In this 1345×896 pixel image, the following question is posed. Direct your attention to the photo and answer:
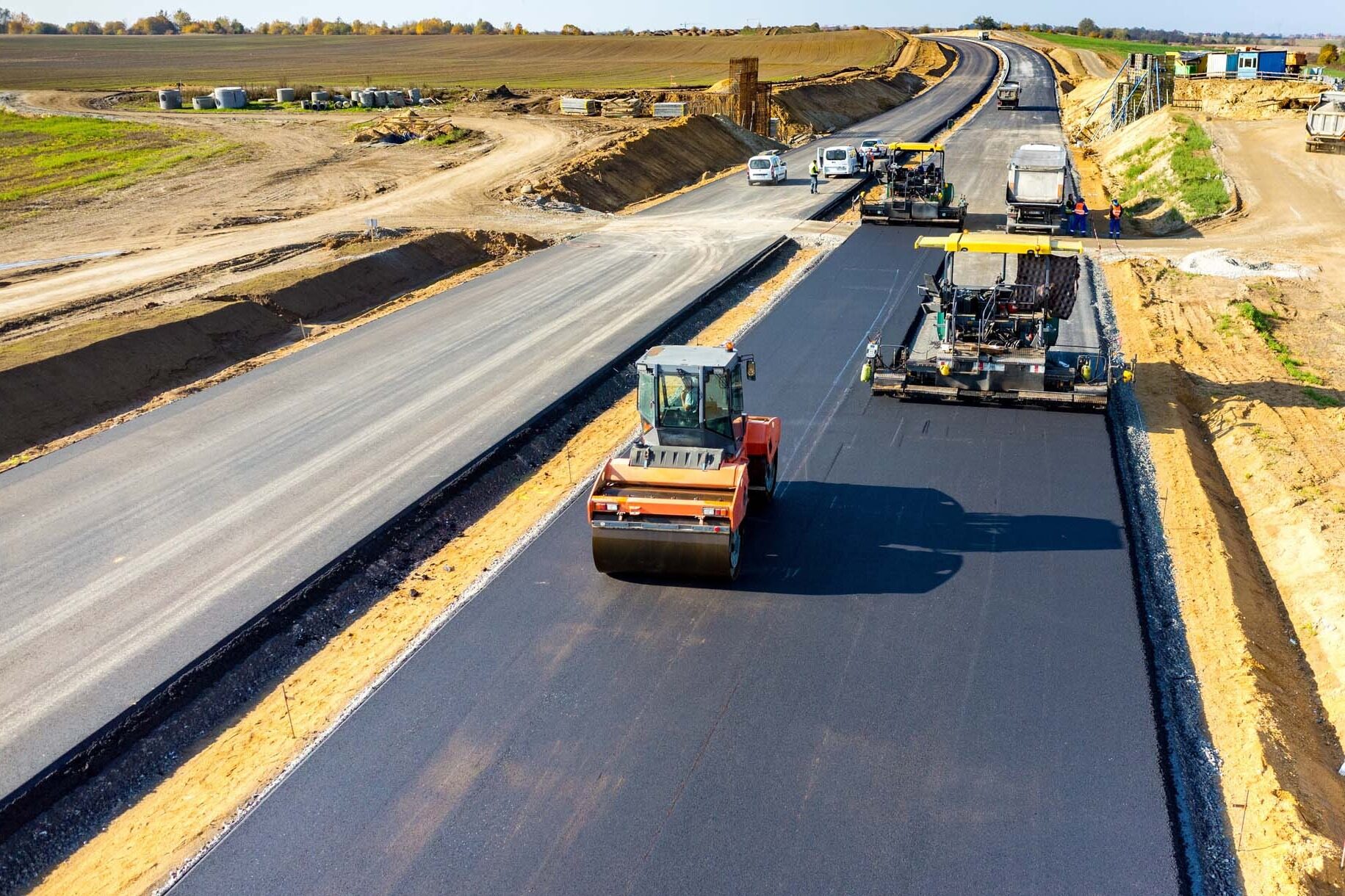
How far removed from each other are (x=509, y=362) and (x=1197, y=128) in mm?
32848

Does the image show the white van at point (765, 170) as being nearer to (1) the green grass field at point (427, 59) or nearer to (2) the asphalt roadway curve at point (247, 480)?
(2) the asphalt roadway curve at point (247, 480)

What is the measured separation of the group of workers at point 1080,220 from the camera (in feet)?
101

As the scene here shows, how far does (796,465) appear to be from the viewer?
48.9 feet

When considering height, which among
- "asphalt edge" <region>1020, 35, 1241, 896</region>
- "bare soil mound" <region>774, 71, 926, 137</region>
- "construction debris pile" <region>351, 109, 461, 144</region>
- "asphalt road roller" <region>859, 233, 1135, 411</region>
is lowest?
"asphalt edge" <region>1020, 35, 1241, 896</region>

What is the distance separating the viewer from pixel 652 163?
141ft

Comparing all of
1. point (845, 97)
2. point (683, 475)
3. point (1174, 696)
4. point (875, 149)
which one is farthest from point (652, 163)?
point (1174, 696)

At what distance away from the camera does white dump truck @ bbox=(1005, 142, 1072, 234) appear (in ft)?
99.7

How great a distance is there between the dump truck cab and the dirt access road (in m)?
9.00

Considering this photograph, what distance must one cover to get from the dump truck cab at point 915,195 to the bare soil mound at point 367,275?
10.4 metres

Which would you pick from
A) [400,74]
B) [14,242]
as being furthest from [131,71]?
[14,242]

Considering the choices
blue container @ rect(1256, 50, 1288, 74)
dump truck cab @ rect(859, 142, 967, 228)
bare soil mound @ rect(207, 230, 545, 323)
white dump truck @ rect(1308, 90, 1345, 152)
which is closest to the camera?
bare soil mound @ rect(207, 230, 545, 323)

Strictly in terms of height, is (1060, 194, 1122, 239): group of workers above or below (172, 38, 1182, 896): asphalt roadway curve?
above

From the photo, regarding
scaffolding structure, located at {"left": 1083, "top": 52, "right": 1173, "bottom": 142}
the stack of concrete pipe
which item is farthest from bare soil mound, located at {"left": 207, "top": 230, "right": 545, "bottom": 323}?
the stack of concrete pipe

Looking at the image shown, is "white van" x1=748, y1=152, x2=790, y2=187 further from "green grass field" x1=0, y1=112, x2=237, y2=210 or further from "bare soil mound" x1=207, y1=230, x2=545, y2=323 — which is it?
"green grass field" x1=0, y1=112, x2=237, y2=210
